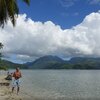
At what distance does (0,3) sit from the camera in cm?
2052

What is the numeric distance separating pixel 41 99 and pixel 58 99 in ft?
6.23

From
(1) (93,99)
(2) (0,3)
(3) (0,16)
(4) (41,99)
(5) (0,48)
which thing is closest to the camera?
(2) (0,3)

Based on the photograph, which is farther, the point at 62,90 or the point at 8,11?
the point at 62,90

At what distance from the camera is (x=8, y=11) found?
73.0 feet

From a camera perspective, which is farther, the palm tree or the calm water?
the calm water

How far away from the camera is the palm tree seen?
2173 centimetres

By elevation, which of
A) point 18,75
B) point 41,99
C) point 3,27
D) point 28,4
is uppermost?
point 28,4

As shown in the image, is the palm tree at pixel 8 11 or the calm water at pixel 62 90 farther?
the calm water at pixel 62 90

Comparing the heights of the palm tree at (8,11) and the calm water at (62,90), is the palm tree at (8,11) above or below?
above

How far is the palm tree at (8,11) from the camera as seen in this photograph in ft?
71.3

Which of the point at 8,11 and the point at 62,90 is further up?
the point at 8,11

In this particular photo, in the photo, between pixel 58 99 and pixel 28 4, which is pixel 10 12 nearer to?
pixel 28 4

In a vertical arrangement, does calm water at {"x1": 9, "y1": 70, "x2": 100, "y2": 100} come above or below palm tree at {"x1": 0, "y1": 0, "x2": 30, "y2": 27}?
below

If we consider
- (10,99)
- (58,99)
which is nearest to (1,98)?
(10,99)
